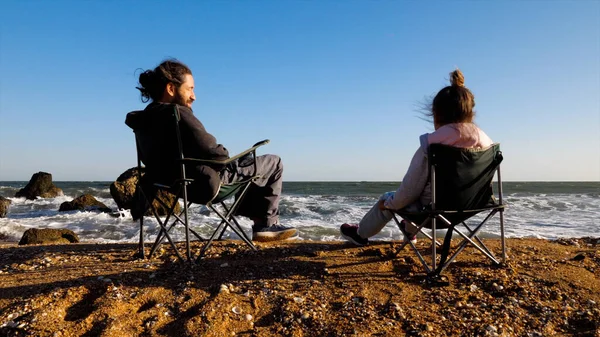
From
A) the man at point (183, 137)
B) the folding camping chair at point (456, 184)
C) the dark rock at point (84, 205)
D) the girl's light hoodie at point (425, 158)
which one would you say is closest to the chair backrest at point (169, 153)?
the man at point (183, 137)

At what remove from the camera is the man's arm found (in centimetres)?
315

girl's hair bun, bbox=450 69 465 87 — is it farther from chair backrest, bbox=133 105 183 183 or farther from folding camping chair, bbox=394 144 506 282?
chair backrest, bbox=133 105 183 183

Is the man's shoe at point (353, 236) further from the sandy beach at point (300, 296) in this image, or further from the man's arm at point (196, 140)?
the man's arm at point (196, 140)

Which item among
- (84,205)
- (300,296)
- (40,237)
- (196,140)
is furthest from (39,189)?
(300,296)

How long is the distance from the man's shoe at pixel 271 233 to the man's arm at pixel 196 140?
1.29m

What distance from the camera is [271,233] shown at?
4.32 metres

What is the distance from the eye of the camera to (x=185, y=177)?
322 cm

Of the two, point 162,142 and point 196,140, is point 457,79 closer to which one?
point 196,140

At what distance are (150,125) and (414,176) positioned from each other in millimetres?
2056

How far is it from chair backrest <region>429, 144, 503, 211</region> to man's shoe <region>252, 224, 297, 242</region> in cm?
188

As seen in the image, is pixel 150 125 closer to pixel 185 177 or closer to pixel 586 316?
pixel 185 177

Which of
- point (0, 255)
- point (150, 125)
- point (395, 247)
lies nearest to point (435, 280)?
point (395, 247)

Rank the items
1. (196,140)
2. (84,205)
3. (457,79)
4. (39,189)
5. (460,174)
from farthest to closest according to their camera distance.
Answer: (39,189) → (84,205) → (196,140) → (457,79) → (460,174)

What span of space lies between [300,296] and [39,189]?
21523mm
